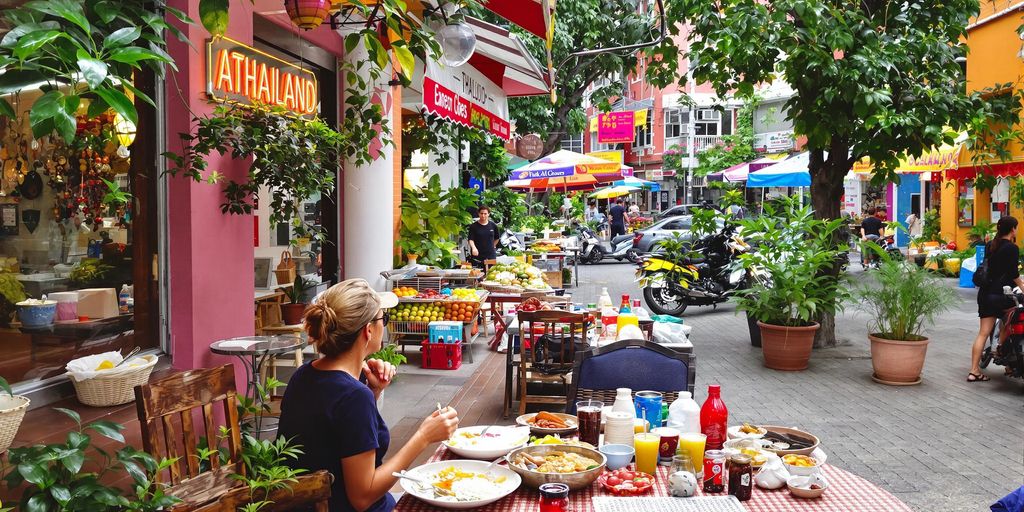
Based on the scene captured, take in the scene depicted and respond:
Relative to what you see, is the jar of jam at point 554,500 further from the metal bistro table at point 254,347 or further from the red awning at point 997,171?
the red awning at point 997,171

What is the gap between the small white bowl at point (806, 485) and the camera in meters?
2.88

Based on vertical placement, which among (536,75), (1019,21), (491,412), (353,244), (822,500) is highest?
(1019,21)

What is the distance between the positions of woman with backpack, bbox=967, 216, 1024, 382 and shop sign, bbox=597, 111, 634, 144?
25166 millimetres

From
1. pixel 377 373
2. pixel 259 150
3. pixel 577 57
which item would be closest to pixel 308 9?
pixel 259 150

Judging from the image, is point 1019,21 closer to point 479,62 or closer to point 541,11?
point 479,62

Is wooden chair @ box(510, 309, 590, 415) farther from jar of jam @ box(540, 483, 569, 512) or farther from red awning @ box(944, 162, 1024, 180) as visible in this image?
red awning @ box(944, 162, 1024, 180)

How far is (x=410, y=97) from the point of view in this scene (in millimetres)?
12883

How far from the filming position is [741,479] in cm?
288

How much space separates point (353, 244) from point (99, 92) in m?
7.73

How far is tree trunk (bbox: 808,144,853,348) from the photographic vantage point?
33.9ft

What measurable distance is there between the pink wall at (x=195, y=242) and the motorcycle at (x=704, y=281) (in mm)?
Answer: 8849

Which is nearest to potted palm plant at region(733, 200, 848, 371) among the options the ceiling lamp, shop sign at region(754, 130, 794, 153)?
the ceiling lamp

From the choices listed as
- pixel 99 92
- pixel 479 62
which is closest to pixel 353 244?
pixel 479 62

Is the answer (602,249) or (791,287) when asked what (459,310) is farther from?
(602,249)
